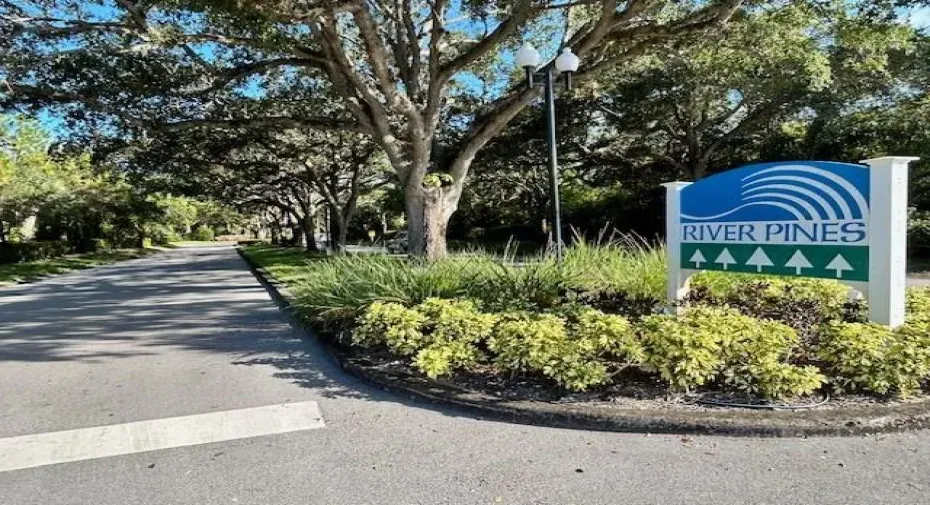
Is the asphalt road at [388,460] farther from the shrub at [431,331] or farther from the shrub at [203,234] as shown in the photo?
the shrub at [203,234]

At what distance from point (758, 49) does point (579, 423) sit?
9.21 m

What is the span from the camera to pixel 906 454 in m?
3.48

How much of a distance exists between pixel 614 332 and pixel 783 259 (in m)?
1.94

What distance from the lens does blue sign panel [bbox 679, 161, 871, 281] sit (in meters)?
5.03

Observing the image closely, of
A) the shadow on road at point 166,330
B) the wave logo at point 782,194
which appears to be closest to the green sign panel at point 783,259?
the wave logo at point 782,194

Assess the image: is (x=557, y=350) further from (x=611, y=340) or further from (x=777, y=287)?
(x=777, y=287)

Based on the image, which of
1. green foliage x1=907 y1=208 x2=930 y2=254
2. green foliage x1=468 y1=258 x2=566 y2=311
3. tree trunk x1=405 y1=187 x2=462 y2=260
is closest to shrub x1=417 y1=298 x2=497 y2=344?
Answer: green foliage x1=468 y1=258 x2=566 y2=311

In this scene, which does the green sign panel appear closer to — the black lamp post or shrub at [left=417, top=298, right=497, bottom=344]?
the black lamp post

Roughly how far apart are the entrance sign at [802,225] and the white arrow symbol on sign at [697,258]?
1 cm

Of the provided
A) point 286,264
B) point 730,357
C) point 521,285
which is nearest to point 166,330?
point 521,285

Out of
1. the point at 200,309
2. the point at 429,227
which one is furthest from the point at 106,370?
the point at 429,227

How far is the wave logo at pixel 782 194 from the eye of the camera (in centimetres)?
503

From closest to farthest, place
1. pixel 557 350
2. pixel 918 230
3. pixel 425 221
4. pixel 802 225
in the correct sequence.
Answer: pixel 557 350
pixel 802 225
pixel 425 221
pixel 918 230

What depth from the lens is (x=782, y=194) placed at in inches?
217
